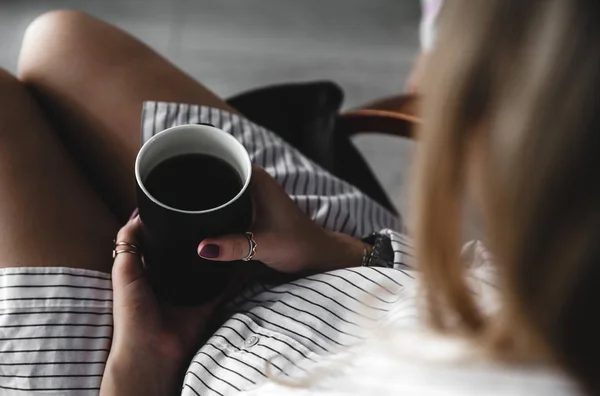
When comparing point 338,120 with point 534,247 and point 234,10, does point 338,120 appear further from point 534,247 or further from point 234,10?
point 234,10

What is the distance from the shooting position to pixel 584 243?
0.33 metres

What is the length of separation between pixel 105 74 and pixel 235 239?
0.28 m

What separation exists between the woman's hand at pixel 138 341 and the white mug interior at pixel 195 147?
0.31 feet

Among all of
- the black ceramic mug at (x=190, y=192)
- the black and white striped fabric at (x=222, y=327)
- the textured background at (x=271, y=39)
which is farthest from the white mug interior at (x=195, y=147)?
the textured background at (x=271, y=39)

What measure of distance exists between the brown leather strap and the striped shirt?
0.20 m

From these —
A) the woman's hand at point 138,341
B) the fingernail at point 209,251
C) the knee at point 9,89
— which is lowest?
the woman's hand at point 138,341

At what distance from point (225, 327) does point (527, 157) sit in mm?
366

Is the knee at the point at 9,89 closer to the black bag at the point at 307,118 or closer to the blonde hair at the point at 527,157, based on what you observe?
the black bag at the point at 307,118

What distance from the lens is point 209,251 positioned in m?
0.54

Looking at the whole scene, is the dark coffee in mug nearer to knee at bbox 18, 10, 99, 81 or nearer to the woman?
the woman

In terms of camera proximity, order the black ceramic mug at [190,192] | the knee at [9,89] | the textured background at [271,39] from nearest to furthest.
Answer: the black ceramic mug at [190,192]
the knee at [9,89]
the textured background at [271,39]

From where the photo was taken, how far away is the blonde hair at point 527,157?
1.03ft

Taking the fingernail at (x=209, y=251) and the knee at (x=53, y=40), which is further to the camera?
the knee at (x=53, y=40)

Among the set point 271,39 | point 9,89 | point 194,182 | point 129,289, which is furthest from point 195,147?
point 271,39
